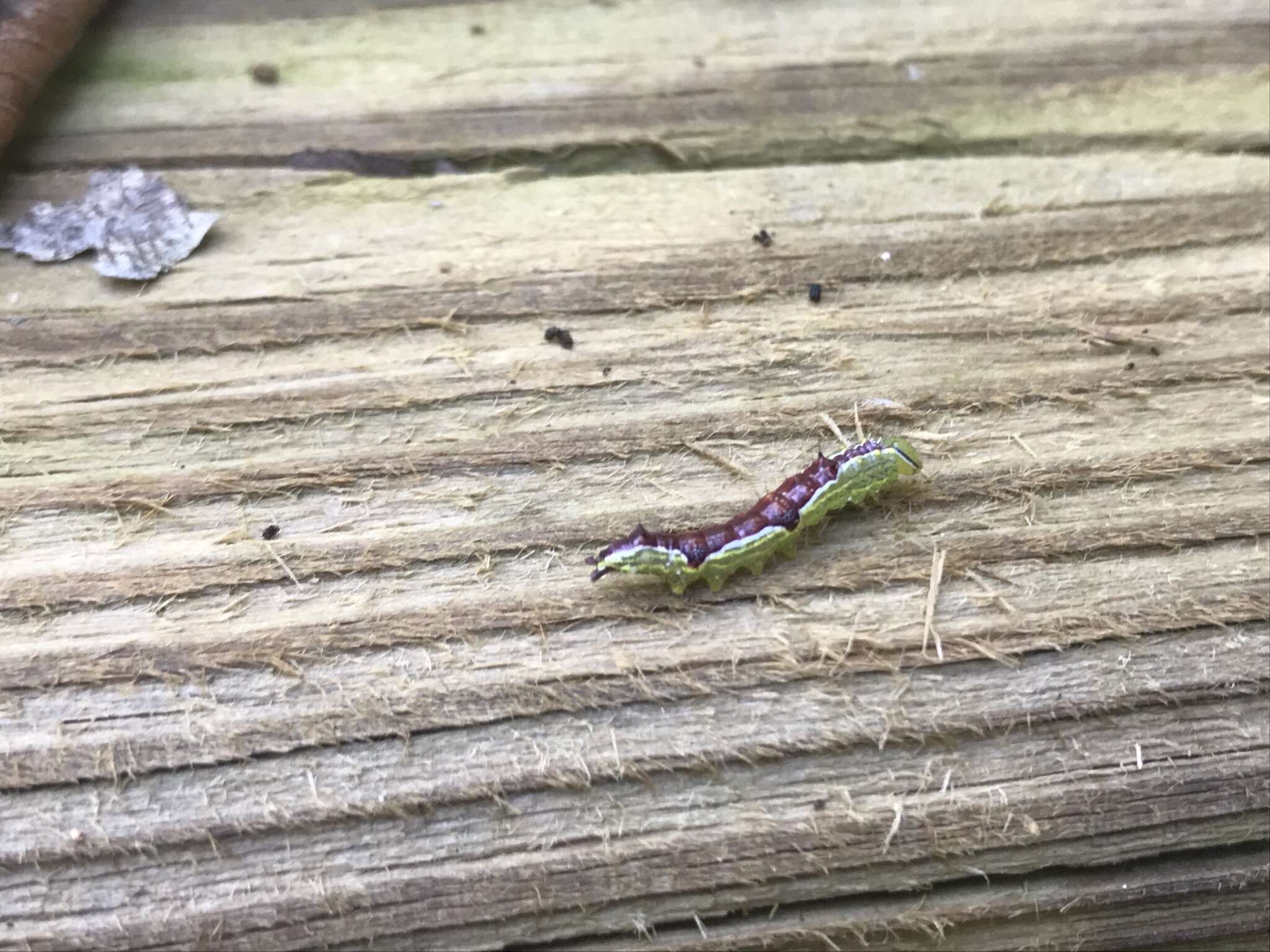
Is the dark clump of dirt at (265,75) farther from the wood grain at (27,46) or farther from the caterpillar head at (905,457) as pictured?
the caterpillar head at (905,457)

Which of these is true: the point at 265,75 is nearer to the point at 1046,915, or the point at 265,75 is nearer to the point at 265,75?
the point at 265,75

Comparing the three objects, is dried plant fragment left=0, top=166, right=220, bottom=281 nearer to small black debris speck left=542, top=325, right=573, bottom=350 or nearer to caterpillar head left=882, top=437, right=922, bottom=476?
small black debris speck left=542, top=325, right=573, bottom=350

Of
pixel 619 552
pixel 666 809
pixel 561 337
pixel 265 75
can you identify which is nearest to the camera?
pixel 666 809

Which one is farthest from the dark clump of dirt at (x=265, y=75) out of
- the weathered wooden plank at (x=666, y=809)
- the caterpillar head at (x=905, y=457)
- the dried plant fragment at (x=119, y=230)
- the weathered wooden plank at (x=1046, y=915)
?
the weathered wooden plank at (x=1046, y=915)

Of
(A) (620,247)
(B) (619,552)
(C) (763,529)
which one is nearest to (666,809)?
(B) (619,552)

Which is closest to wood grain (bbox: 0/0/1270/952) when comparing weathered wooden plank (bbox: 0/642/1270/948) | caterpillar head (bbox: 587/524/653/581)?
weathered wooden plank (bbox: 0/642/1270/948)

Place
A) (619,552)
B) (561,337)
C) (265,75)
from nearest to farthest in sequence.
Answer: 1. (619,552)
2. (561,337)
3. (265,75)
